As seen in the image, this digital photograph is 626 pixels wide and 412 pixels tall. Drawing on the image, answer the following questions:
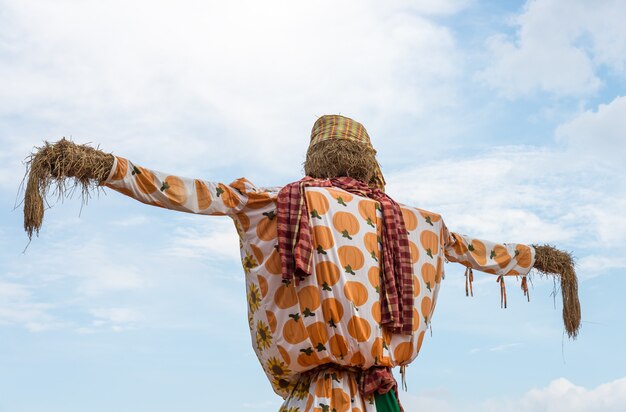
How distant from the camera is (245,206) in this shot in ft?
13.2

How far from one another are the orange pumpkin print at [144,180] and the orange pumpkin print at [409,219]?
1192 millimetres

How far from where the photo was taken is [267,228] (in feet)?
13.2

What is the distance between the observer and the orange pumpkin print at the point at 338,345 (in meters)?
3.77

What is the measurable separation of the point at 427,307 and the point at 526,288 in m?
1.04

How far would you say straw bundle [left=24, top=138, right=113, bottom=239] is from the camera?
3521 millimetres

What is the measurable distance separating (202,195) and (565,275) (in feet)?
7.29

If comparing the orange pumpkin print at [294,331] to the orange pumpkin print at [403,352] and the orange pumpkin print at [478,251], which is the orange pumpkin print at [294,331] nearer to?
the orange pumpkin print at [403,352]

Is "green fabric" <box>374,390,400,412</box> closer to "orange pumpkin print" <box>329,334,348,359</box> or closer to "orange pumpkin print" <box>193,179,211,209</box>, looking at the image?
"orange pumpkin print" <box>329,334,348,359</box>

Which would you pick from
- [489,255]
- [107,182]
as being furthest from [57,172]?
[489,255]

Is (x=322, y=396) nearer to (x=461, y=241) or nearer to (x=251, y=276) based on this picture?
(x=251, y=276)

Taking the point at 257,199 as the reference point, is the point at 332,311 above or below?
below

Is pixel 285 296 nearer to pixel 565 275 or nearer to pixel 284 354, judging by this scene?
pixel 284 354

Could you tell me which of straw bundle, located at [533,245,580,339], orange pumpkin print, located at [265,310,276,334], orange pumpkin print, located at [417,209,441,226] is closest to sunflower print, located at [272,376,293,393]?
orange pumpkin print, located at [265,310,276,334]

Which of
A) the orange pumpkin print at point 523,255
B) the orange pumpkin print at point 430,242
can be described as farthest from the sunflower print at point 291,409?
the orange pumpkin print at point 523,255
